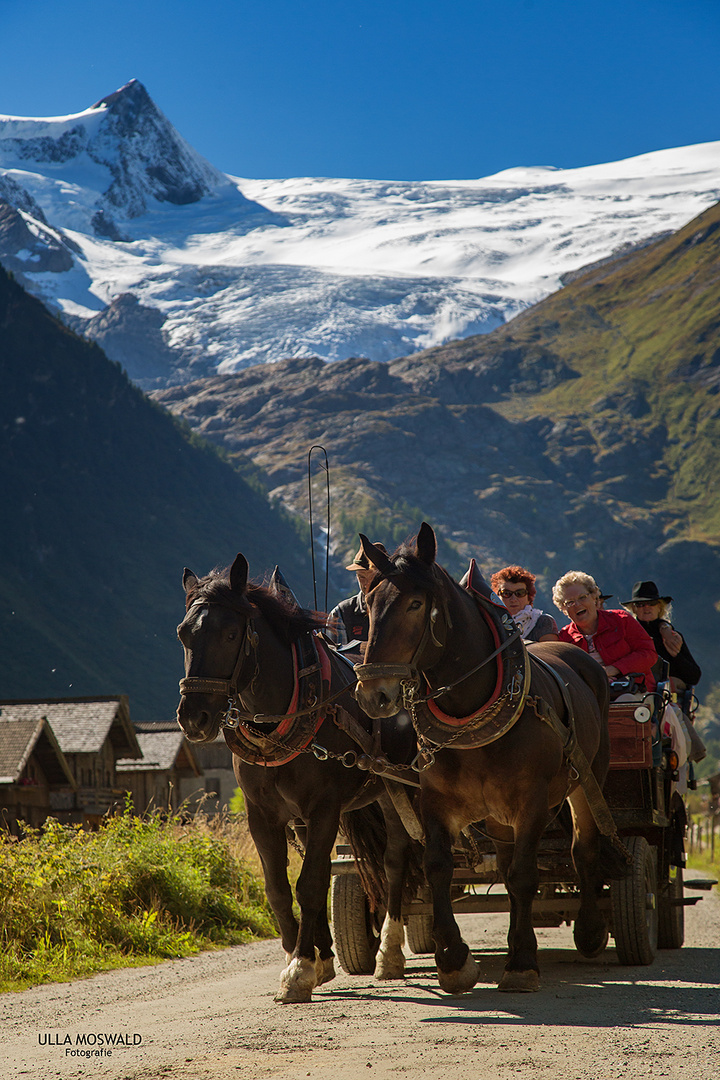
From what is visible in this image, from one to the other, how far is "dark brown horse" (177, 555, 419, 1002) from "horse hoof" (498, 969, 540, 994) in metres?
1.20

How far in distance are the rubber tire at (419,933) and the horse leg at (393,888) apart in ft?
4.67

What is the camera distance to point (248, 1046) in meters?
5.69

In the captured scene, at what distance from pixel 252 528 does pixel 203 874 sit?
137 metres

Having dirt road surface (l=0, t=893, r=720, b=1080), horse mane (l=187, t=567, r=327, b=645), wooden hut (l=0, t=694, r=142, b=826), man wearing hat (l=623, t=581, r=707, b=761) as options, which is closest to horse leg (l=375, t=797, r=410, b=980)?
dirt road surface (l=0, t=893, r=720, b=1080)

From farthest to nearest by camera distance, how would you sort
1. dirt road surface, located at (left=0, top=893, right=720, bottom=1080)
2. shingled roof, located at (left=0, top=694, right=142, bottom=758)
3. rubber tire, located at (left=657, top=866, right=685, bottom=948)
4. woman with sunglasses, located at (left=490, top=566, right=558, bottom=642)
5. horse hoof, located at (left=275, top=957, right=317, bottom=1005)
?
shingled roof, located at (left=0, top=694, right=142, bottom=758), rubber tire, located at (left=657, top=866, right=685, bottom=948), woman with sunglasses, located at (left=490, top=566, right=558, bottom=642), horse hoof, located at (left=275, top=957, right=317, bottom=1005), dirt road surface, located at (left=0, top=893, right=720, bottom=1080)

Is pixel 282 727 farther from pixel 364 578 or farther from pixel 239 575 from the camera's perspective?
pixel 364 578

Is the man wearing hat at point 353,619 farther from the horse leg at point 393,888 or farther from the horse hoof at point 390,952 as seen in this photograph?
the horse hoof at point 390,952

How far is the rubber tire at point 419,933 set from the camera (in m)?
9.62

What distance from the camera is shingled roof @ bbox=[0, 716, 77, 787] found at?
31.6 m

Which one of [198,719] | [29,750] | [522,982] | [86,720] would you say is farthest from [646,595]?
[86,720]

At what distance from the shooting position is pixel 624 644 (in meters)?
9.25

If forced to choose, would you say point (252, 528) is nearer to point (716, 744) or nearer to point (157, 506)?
point (157, 506)

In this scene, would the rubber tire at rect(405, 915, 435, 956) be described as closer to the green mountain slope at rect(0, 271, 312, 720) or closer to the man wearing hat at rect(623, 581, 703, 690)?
the man wearing hat at rect(623, 581, 703, 690)

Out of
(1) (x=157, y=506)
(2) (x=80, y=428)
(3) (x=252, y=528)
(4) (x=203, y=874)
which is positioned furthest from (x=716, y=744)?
(4) (x=203, y=874)
